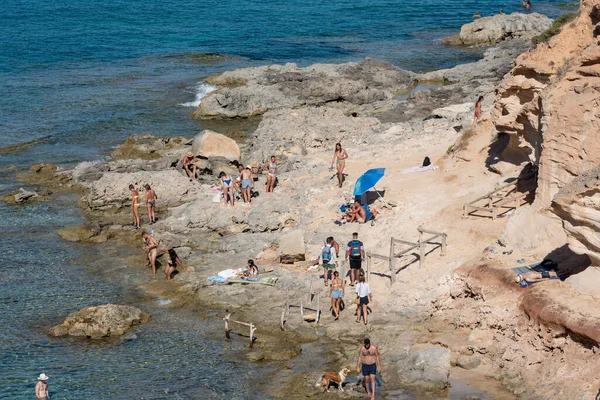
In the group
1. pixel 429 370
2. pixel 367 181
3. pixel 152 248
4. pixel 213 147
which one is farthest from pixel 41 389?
pixel 213 147

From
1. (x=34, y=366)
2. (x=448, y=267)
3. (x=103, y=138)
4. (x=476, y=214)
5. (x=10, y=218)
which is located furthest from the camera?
(x=103, y=138)

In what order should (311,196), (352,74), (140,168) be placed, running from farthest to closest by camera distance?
(352,74) < (140,168) < (311,196)

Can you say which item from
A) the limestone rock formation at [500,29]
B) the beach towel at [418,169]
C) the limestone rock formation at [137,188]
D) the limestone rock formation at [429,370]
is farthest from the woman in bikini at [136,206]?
the limestone rock formation at [500,29]

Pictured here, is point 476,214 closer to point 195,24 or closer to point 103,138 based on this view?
point 103,138

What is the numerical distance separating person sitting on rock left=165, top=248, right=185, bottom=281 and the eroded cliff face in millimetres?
10767

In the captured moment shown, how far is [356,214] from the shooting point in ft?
89.0

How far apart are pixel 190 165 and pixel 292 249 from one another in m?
9.90

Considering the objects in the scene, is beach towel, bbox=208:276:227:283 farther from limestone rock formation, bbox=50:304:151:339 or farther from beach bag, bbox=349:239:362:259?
beach bag, bbox=349:239:362:259

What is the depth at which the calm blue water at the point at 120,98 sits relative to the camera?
2127cm

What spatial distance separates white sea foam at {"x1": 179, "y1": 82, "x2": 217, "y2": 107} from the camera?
4935 cm

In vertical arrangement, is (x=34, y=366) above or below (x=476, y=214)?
below

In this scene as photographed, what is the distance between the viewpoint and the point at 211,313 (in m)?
23.8

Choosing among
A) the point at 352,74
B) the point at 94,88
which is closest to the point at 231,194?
the point at 352,74

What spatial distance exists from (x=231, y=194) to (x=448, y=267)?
9.78m
